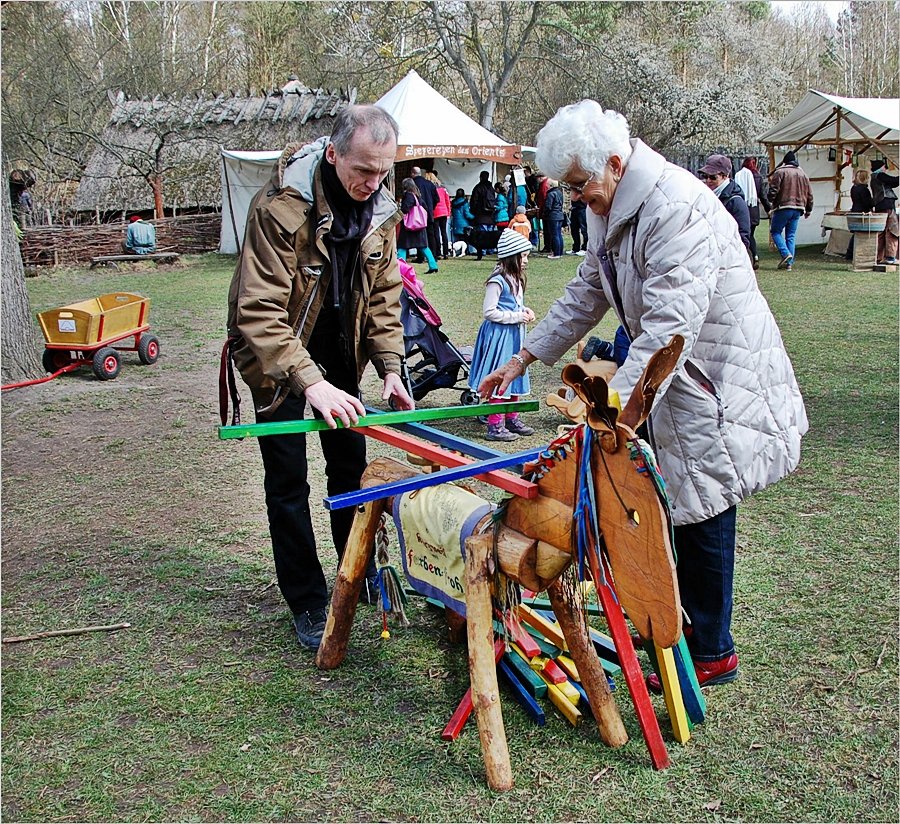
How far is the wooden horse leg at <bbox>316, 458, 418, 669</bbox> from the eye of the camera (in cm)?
295

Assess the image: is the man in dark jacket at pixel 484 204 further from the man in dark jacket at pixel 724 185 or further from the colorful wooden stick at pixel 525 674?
the colorful wooden stick at pixel 525 674

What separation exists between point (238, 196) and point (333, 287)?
56.9 ft

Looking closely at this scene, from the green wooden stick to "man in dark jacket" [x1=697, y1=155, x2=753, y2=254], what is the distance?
22.1ft

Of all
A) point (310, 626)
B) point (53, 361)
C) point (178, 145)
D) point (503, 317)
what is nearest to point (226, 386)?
point (310, 626)

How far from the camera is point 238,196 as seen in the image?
63.5 feet

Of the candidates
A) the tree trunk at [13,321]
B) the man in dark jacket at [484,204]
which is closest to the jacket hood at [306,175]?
the tree trunk at [13,321]

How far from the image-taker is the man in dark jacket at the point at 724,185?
9500 millimetres

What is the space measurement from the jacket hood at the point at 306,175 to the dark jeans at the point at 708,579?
58.5 inches

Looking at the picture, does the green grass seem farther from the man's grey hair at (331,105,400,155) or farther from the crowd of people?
the man's grey hair at (331,105,400,155)

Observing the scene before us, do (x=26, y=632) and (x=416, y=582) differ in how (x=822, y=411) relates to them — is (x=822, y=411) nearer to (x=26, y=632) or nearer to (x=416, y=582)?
(x=416, y=582)

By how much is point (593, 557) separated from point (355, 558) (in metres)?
0.99

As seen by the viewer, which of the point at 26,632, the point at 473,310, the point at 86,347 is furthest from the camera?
the point at 473,310

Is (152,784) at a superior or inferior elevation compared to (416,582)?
inferior

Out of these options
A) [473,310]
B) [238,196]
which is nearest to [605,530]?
[473,310]
